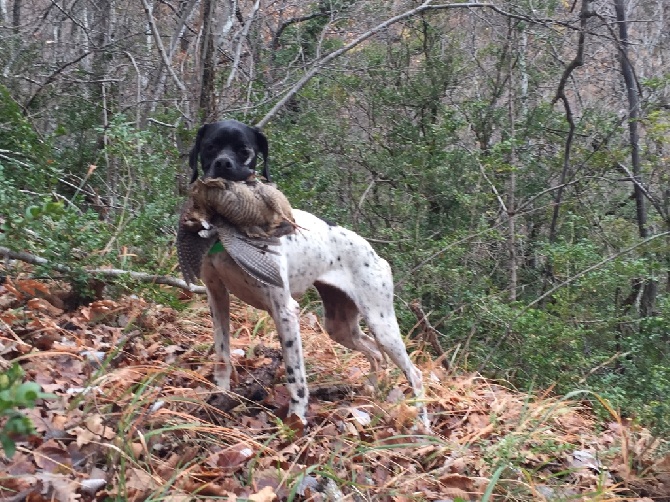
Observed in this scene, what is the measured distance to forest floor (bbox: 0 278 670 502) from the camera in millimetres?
3207

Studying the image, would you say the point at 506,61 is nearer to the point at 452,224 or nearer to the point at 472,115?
the point at 472,115

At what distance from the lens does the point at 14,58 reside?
26.4 feet

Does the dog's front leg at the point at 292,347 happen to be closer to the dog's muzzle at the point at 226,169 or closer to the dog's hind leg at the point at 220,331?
the dog's hind leg at the point at 220,331

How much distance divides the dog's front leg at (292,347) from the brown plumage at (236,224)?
0.23m

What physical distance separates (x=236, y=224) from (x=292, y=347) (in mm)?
800

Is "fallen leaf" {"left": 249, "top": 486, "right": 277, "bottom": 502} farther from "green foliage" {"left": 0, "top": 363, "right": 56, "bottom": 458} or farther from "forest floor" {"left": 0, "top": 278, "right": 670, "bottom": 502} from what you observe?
"green foliage" {"left": 0, "top": 363, "right": 56, "bottom": 458}

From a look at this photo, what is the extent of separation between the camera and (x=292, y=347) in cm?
418

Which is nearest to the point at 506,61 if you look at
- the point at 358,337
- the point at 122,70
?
the point at 122,70

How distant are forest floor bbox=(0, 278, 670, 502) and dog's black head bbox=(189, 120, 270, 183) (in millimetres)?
1045

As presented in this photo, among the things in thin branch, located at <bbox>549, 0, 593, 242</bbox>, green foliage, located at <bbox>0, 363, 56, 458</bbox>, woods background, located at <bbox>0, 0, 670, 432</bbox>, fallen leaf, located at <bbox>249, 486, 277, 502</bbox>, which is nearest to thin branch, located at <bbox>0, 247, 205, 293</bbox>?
woods background, located at <bbox>0, 0, 670, 432</bbox>

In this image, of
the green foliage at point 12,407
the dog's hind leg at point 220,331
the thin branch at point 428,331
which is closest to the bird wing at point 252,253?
the dog's hind leg at point 220,331

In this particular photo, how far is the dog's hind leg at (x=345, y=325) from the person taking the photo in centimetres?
497

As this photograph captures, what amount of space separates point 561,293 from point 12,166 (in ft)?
16.3

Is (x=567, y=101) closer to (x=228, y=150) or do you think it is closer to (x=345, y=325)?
(x=345, y=325)
